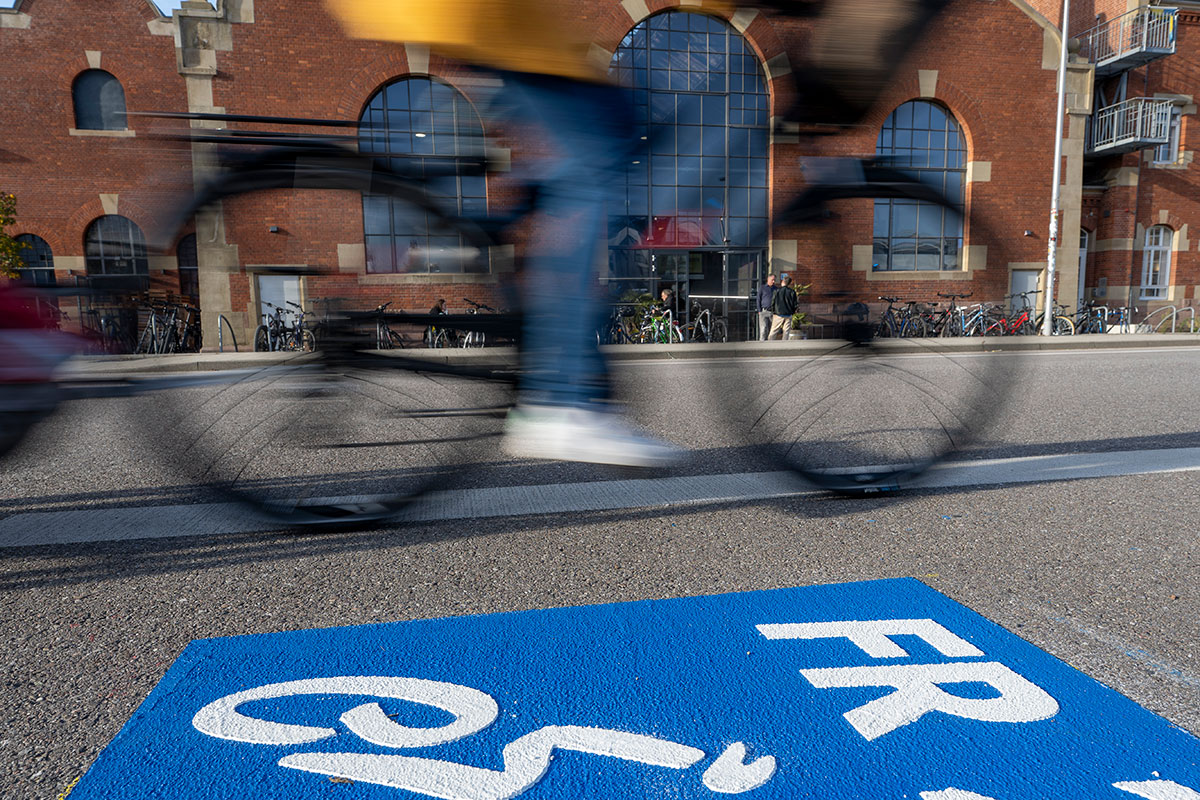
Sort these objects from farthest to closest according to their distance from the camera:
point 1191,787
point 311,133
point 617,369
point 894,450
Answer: point 894,450, point 617,369, point 311,133, point 1191,787

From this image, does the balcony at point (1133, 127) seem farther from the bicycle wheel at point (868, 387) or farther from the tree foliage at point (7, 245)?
the tree foliage at point (7, 245)

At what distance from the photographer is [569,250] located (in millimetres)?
2670

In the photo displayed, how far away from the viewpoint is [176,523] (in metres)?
2.85

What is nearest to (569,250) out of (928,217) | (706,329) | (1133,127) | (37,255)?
(928,217)

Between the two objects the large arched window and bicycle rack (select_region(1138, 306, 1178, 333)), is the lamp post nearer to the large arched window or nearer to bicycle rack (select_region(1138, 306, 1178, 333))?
bicycle rack (select_region(1138, 306, 1178, 333))

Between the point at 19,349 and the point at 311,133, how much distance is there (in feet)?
3.75

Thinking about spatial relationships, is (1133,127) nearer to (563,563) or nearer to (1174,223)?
(1174,223)

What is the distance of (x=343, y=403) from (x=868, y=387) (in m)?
2.36

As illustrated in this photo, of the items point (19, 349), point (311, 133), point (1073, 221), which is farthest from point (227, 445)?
point (1073, 221)

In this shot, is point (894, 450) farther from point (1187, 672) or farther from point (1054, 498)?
point (1187, 672)

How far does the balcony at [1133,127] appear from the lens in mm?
21672

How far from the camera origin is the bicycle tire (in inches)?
100

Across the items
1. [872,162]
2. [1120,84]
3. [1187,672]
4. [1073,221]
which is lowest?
[1187,672]

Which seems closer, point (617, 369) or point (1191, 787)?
point (1191, 787)
